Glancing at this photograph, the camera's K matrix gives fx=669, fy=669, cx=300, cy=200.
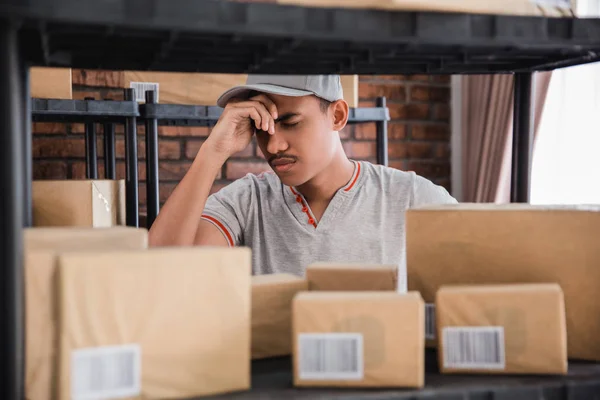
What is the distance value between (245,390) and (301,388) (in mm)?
57

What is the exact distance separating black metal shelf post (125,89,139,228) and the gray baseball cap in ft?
1.06

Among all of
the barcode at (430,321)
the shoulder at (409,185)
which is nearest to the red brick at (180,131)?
the shoulder at (409,185)

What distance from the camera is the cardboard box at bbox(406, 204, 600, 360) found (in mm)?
775

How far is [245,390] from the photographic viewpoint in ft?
2.23

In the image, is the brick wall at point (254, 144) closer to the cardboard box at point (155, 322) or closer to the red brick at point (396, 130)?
the red brick at point (396, 130)

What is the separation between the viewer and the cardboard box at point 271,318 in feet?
2.60

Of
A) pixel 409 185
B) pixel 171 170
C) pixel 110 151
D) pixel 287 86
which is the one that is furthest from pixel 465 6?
pixel 171 170

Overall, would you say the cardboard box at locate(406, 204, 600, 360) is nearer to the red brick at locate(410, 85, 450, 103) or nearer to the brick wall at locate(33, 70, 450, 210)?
the brick wall at locate(33, 70, 450, 210)

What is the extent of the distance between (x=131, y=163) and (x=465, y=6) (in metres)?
1.34

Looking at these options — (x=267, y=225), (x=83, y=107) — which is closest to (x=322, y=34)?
(x=267, y=225)

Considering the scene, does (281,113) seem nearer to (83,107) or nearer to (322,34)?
(83,107)

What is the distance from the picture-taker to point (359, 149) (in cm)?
326

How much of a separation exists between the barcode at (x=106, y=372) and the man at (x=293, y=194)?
93 centimetres

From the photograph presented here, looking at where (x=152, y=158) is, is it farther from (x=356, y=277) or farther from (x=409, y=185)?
(x=356, y=277)
